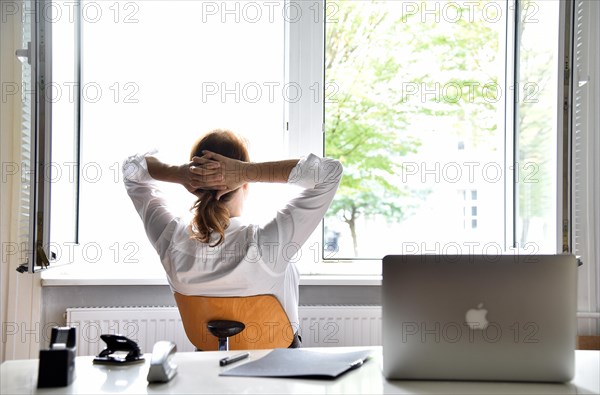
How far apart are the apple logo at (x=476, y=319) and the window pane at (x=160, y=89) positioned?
1.92m

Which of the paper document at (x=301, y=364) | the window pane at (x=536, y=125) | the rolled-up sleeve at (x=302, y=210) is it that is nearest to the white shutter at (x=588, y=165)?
the window pane at (x=536, y=125)

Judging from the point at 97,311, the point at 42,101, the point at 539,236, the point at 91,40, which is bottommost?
the point at 97,311

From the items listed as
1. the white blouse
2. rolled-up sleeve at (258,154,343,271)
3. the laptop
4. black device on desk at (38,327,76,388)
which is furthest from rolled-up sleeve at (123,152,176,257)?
the laptop

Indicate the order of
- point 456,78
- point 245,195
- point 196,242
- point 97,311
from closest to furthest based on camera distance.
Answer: point 196,242, point 245,195, point 97,311, point 456,78

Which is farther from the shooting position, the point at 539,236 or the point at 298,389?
the point at 539,236

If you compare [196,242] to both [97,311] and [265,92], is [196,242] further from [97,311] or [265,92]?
[265,92]

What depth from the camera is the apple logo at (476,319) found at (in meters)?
1.58

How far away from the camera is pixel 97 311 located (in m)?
3.14

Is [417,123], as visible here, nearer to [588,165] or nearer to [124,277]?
[588,165]

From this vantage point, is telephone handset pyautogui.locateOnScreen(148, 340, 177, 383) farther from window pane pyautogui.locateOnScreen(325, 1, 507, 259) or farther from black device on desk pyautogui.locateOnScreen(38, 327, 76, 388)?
window pane pyautogui.locateOnScreen(325, 1, 507, 259)

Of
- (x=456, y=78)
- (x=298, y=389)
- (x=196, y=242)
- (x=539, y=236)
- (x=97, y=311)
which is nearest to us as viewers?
(x=298, y=389)

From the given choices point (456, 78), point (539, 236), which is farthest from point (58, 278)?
point (456, 78)

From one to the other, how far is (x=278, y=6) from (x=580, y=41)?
1466 mm

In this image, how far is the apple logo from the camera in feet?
5.19
